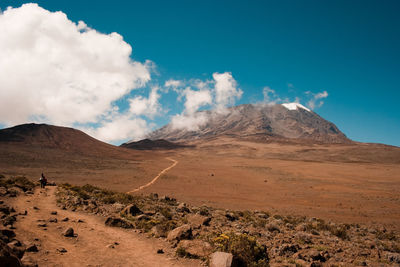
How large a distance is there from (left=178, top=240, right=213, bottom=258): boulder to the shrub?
35 centimetres

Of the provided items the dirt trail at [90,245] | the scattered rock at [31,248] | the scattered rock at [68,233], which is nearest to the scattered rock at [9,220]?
the dirt trail at [90,245]

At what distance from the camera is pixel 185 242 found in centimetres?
827

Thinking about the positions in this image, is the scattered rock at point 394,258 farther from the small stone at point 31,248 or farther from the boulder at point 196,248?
the small stone at point 31,248

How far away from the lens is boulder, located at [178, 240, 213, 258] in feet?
25.1

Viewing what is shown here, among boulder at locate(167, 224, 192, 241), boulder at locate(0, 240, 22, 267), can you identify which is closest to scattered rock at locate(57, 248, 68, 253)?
boulder at locate(0, 240, 22, 267)

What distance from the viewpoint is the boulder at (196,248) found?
25.1ft

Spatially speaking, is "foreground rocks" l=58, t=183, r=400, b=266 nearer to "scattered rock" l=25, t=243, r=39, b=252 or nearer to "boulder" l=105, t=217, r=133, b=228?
"boulder" l=105, t=217, r=133, b=228

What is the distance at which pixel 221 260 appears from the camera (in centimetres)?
659

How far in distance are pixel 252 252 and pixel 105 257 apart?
478 centimetres

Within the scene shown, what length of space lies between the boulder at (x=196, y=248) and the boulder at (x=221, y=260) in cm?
84

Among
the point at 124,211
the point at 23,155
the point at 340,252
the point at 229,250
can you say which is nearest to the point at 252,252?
→ the point at 229,250

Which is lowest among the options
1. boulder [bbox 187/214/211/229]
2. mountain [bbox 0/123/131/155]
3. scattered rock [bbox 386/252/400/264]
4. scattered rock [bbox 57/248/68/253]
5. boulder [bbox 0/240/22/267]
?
boulder [bbox 187/214/211/229]

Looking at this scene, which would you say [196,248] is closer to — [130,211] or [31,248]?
[31,248]

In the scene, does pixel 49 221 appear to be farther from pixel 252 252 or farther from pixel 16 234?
pixel 252 252
